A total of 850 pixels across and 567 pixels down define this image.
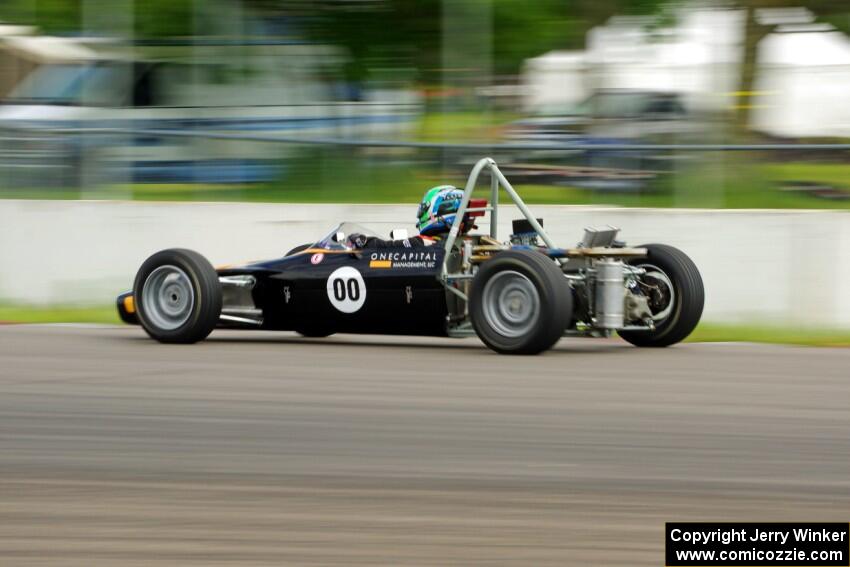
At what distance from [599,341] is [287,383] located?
4288mm

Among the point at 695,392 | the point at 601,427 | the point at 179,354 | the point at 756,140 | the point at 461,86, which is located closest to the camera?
the point at 601,427

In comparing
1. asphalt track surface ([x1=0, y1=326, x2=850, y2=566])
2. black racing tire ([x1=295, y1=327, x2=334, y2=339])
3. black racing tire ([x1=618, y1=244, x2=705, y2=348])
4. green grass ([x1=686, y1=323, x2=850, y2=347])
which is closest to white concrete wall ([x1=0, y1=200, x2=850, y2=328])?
green grass ([x1=686, y1=323, x2=850, y2=347])

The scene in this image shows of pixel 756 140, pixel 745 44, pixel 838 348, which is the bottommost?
pixel 838 348

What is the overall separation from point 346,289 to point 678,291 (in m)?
2.46

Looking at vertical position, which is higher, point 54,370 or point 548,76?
point 548,76

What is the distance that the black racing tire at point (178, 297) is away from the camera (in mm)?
10828

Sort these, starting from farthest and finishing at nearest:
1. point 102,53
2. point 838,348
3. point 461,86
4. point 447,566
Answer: point 102,53
point 461,86
point 838,348
point 447,566

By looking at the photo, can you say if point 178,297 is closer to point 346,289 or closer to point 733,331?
point 346,289

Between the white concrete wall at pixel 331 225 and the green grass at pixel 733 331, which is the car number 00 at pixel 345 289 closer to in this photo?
the green grass at pixel 733 331

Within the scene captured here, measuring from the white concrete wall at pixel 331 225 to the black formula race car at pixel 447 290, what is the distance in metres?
2.55

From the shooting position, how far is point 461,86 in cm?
1630

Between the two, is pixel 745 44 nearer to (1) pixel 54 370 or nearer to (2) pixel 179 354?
(2) pixel 179 354

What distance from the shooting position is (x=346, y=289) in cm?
1088

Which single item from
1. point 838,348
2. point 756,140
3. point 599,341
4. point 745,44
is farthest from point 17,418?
point 745,44
